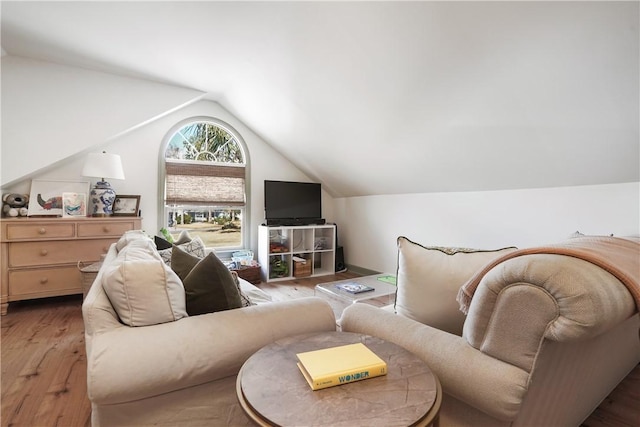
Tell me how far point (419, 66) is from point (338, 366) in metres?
2.13

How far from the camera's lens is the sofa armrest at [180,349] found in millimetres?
957

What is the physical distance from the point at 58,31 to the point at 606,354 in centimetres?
397

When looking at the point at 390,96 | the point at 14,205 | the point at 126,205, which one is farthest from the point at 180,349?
the point at 14,205

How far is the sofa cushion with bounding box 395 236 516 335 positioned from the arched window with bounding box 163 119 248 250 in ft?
11.7

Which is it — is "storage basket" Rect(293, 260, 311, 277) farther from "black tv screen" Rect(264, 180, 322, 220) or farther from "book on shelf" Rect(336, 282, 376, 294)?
"book on shelf" Rect(336, 282, 376, 294)

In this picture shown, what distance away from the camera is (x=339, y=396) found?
0.82 meters

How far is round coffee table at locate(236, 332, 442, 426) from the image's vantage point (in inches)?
29.1

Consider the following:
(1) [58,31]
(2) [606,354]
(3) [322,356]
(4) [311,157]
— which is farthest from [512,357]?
(4) [311,157]

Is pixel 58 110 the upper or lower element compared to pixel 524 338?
upper

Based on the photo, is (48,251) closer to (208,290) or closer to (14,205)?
(14,205)

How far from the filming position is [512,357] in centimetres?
88

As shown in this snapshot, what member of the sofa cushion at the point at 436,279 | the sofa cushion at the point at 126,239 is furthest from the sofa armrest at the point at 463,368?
the sofa cushion at the point at 126,239

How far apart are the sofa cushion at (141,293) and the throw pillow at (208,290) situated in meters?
0.13

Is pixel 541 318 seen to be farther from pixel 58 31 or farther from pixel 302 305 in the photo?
pixel 58 31
